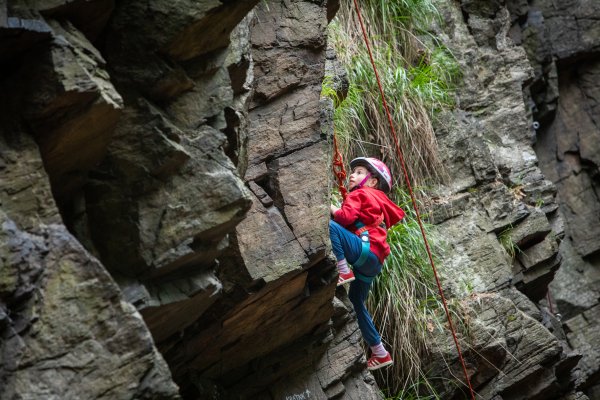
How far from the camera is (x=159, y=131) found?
327cm

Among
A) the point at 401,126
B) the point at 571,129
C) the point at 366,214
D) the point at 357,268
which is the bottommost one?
the point at 357,268

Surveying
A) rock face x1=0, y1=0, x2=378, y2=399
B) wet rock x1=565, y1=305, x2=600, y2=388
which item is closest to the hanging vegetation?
rock face x1=0, y1=0, x2=378, y2=399

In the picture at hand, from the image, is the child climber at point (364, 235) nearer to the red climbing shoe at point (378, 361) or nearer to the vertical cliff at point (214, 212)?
the red climbing shoe at point (378, 361)

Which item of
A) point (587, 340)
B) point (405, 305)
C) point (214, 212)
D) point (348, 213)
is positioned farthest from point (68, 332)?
point (587, 340)

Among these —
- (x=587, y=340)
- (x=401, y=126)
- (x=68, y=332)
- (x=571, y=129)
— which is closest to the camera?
(x=68, y=332)

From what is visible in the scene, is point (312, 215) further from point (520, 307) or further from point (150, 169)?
point (520, 307)

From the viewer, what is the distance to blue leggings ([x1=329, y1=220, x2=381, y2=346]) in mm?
5342

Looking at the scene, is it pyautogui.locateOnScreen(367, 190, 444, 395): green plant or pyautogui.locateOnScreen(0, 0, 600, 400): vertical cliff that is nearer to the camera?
pyautogui.locateOnScreen(0, 0, 600, 400): vertical cliff

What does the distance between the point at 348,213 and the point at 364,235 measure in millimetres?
187

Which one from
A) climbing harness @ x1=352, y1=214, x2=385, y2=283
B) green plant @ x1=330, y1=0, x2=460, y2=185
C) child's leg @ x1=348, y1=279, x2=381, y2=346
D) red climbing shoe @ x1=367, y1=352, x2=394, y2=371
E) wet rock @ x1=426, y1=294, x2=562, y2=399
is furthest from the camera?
green plant @ x1=330, y1=0, x2=460, y2=185

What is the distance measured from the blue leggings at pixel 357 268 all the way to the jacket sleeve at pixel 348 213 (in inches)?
2.0

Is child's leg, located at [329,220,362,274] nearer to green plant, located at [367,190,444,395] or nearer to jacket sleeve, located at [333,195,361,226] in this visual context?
jacket sleeve, located at [333,195,361,226]

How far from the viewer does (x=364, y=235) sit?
548 cm

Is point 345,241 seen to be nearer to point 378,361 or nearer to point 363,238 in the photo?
point 363,238
